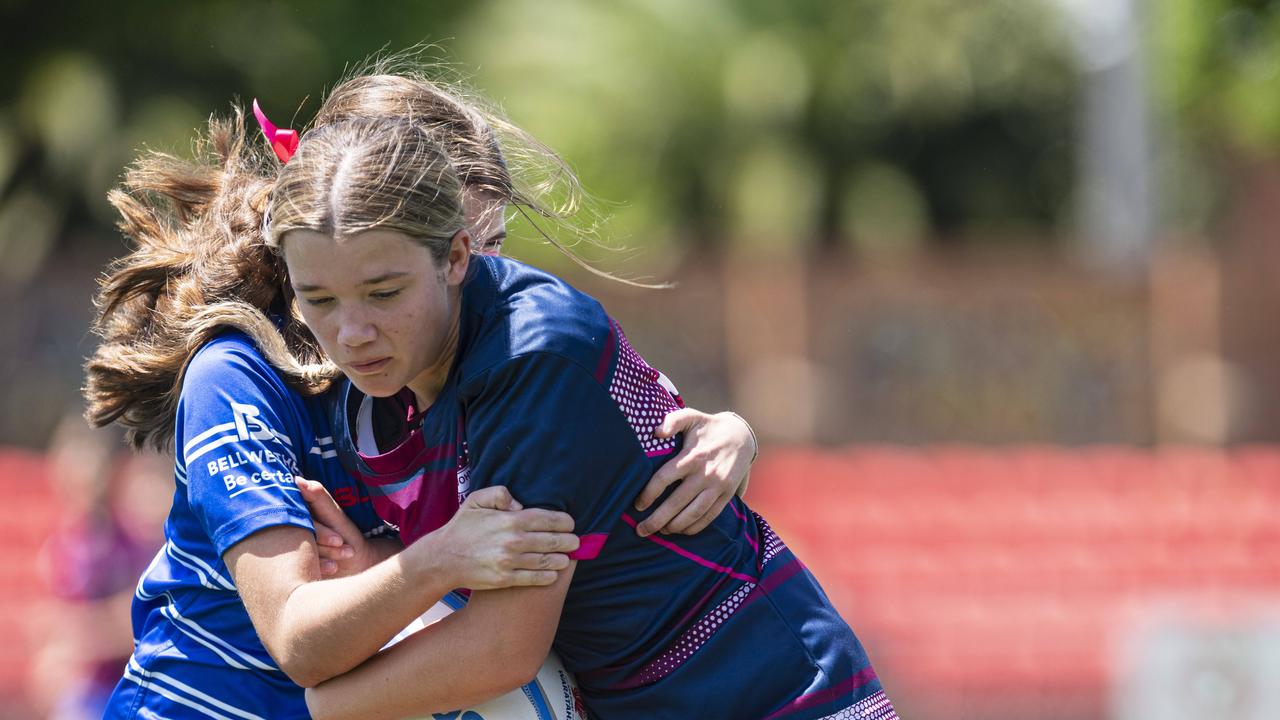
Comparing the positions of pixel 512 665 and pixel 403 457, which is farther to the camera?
pixel 403 457

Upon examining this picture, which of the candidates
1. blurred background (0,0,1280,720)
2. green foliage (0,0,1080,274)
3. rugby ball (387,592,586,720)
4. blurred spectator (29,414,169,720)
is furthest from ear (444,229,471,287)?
green foliage (0,0,1080,274)

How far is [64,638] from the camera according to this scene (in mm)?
7277

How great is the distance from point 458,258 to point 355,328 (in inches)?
9.9

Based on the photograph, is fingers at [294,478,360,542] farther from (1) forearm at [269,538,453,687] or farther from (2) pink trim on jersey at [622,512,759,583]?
(2) pink trim on jersey at [622,512,759,583]

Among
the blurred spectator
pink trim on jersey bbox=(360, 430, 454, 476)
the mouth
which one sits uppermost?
the mouth

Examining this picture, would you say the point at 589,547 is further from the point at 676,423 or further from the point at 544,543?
the point at 676,423

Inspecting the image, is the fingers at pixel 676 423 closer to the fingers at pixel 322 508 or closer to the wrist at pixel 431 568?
the wrist at pixel 431 568

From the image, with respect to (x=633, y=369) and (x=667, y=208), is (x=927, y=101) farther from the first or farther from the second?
(x=633, y=369)

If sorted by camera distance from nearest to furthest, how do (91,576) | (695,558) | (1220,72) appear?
(695,558)
(91,576)
(1220,72)

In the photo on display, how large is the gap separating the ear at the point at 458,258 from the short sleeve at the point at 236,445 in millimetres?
415

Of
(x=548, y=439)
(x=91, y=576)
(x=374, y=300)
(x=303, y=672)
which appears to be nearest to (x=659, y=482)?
(x=548, y=439)

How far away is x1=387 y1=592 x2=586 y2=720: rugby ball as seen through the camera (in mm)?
2803

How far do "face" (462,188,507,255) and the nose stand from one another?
36 cm

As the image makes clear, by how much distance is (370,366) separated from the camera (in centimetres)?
265
